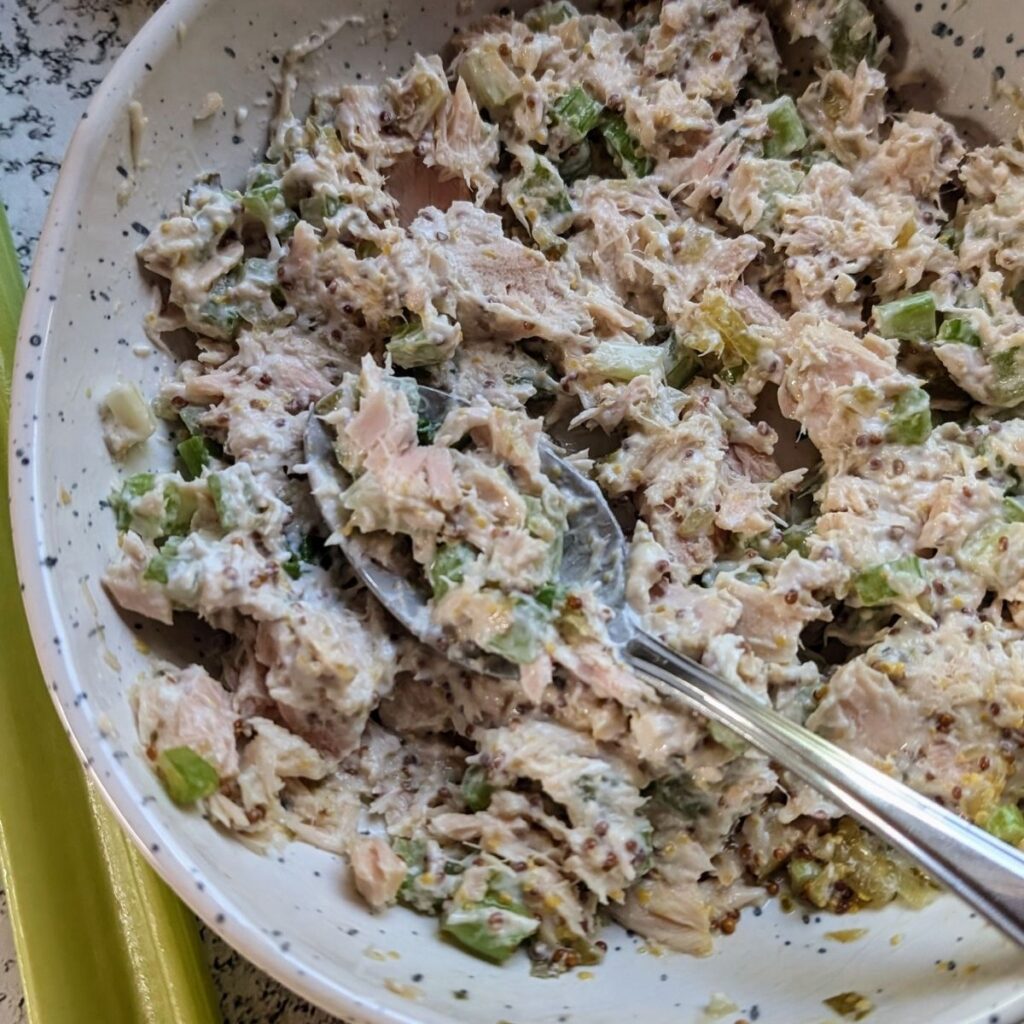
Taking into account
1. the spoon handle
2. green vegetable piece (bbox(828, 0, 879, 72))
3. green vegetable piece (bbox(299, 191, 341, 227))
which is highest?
green vegetable piece (bbox(828, 0, 879, 72))

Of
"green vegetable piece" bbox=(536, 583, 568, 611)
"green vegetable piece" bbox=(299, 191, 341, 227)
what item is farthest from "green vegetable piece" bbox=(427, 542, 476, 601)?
"green vegetable piece" bbox=(299, 191, 341, 227)

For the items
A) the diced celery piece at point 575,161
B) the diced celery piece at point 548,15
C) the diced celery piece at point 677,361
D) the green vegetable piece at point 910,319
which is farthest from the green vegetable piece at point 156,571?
the green vegetable piece at point 910,319

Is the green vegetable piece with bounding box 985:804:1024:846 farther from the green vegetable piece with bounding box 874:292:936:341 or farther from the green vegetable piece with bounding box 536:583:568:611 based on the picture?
the green vegetable piece with bounding box 874:292:936:341

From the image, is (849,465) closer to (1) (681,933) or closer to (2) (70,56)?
(1) (681,933)

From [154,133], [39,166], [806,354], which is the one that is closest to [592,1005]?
[806,354]

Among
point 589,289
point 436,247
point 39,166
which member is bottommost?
point 589,289

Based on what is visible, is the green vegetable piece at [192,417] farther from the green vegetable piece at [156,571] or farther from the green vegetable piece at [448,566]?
the green vegetable piece at [448,566]

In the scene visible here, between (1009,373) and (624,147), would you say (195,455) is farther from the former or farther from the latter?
(1009,373)
